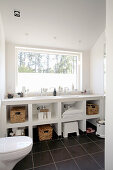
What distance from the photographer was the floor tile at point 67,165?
5.21ft

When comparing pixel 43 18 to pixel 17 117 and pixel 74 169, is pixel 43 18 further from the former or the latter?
pixel 74 169

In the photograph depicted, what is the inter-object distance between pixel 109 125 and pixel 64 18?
208 centimetres

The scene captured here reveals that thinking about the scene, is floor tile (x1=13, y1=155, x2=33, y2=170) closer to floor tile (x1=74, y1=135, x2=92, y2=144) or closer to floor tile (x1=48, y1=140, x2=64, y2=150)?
floor tile (x1=48, y1=140, x2=64, y2=150)

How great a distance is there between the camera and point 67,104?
288cm

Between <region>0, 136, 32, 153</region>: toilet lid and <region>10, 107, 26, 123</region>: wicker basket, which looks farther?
<region>10, 107, 26, 123</region>: wicker basket

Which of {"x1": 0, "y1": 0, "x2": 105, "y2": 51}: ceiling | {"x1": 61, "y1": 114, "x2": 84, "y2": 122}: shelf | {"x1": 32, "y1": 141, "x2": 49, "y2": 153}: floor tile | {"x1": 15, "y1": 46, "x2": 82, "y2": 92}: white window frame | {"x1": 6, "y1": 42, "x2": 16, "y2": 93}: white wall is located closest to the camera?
{"x1": 0, "y1": 0, "x2": 105, "y2": 51}: ceiling

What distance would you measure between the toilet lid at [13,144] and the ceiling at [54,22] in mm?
2059

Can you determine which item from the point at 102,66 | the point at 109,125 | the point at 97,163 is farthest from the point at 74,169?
the point at 102,66

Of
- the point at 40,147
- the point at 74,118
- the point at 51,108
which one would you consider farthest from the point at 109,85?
the point at 51,108

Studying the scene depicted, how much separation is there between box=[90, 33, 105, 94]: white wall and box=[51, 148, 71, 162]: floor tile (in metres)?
1.70

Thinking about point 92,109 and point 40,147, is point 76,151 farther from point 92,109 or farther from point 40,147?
point 92,109

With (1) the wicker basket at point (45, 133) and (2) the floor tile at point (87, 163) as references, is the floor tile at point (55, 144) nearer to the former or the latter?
(1) the wicker basket at point (45, 133)

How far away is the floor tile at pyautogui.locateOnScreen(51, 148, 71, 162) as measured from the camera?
5.92ft

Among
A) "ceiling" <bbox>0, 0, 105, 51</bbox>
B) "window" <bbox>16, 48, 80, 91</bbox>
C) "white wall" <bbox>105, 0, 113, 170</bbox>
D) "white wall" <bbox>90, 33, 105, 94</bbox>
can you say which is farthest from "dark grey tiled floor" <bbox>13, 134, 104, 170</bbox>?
"ceiling" <bbox>0, 0, 105, 51</bbox>
